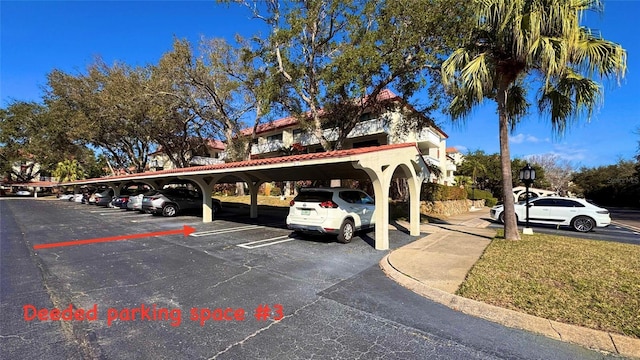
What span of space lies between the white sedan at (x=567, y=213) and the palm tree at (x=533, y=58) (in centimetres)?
645

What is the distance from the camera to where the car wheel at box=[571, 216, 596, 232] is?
12.4 m

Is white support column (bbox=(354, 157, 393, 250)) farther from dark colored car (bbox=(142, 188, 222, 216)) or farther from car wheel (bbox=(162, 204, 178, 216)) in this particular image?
car wheel (bbox=(162, 204, 178, 216))

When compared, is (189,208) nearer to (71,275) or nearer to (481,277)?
(71,275)

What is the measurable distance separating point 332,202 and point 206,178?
307 inches

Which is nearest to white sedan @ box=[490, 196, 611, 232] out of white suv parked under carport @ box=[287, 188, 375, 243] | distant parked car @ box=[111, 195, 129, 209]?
white suv parked under carport @ box=[287, 188, 375, 243]

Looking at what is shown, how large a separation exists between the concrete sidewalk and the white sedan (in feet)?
19.9

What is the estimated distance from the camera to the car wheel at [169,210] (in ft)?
50.5

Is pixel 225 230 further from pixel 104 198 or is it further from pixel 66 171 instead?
pixel 66 171

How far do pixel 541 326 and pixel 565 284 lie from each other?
1.84 m

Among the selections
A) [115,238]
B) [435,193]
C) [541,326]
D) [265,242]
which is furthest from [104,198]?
[541,326]

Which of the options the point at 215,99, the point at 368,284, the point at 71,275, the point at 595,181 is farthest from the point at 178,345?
the point at 595,181

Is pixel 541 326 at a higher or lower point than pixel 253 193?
lower

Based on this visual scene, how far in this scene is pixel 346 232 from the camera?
867 centimetres
